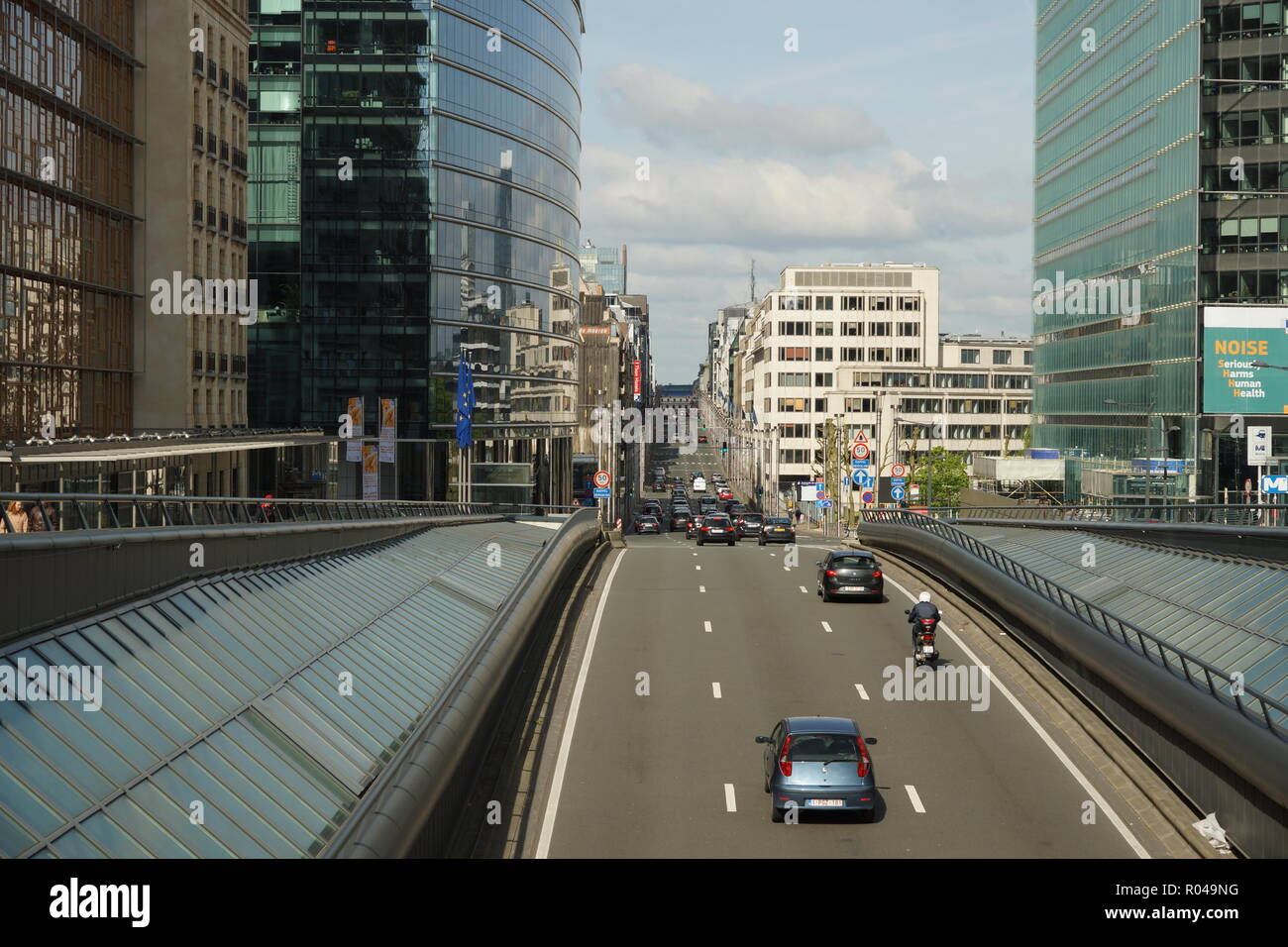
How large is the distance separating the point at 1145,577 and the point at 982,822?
1247 cm

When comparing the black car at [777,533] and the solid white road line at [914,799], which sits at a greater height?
the black car at [777,533]

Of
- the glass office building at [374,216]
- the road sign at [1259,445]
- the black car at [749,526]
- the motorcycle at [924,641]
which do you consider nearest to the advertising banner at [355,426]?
the glass office building at [374,216]

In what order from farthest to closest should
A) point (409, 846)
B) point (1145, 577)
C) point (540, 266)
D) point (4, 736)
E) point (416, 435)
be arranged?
point (540, 266) → point (416, 435) → point (1145, 577) → point (409, 846) → point (4, 736)

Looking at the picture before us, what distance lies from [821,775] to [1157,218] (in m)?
68.2

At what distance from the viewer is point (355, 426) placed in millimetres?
71750

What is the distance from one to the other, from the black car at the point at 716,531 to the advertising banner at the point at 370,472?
1741 cm

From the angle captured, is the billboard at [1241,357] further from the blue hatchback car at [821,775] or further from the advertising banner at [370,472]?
the blue hatchback car at [821,775]

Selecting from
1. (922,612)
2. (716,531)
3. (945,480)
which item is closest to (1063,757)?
(922,612)

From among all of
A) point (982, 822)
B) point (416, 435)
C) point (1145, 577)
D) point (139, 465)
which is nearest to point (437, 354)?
point (416, 435)

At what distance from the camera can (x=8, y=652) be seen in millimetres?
11672

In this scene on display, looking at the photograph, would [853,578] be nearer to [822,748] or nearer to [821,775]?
[822,748]

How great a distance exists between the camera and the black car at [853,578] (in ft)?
126

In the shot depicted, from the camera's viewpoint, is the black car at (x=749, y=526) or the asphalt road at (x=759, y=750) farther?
the black car at (x=749, y=526)
